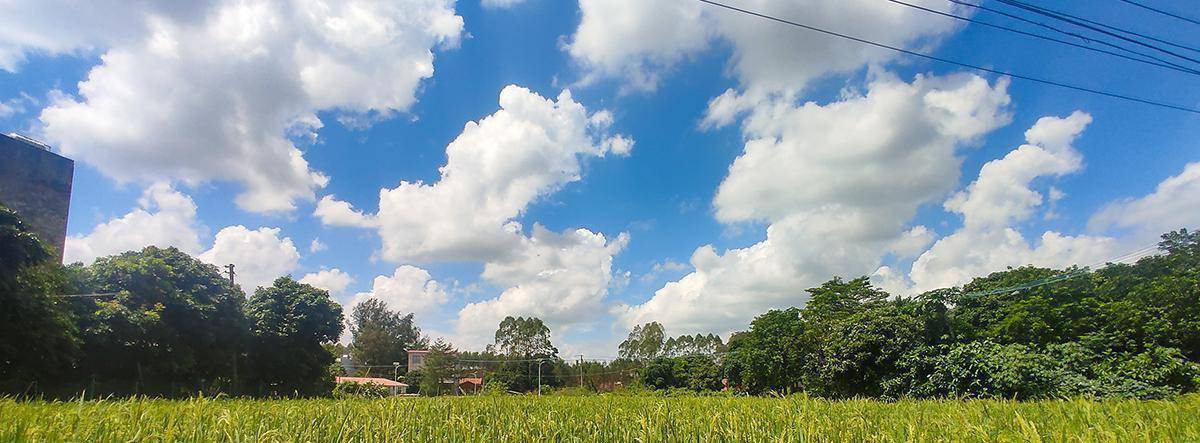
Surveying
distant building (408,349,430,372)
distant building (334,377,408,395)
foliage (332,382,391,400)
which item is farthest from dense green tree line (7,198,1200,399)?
distant building (408,349,430,372)

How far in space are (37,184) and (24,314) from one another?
17249 mm

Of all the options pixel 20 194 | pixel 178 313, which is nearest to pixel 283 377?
pixel 178 313

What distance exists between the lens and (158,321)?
20.1 metres

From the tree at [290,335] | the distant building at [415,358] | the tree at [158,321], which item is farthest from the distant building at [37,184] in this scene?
the distant building at [415,358]

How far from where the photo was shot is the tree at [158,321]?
19188mm

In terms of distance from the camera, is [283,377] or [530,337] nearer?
[283,377]

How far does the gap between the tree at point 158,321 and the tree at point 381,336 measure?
155ft

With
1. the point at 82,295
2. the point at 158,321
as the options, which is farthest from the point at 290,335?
the point at 82,295

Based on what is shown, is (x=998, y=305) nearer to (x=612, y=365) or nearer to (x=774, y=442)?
(x=774, y=442)

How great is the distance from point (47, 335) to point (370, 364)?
5729 cm

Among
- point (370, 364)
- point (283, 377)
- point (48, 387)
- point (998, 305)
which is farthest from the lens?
point (370, 364)

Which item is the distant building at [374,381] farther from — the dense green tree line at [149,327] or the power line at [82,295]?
the power line at [82,295]

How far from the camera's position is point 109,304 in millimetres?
19172

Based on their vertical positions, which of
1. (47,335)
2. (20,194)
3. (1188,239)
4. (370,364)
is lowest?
(370,364)
